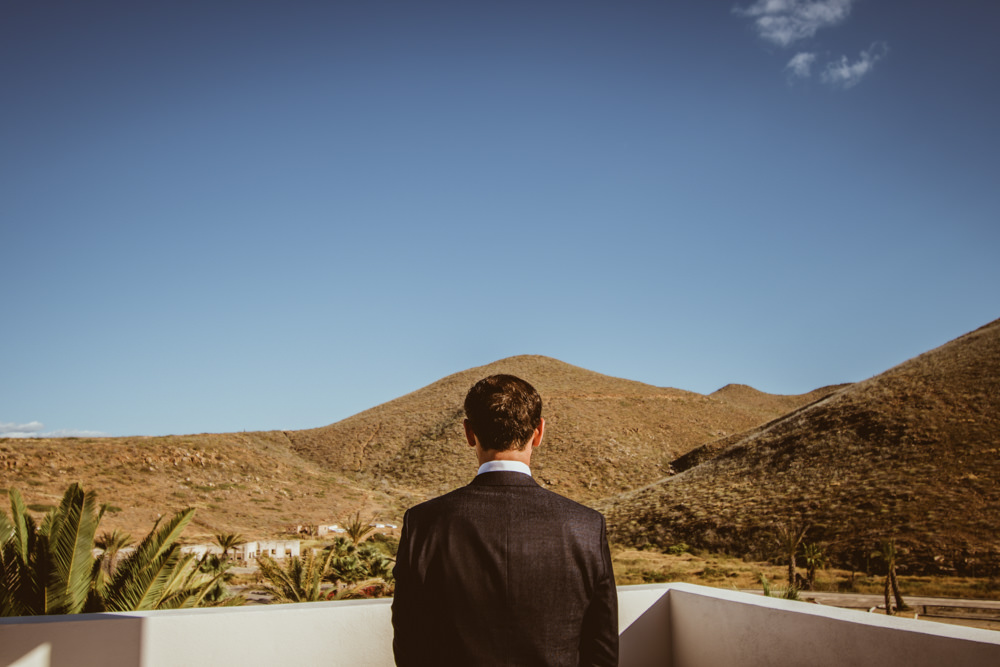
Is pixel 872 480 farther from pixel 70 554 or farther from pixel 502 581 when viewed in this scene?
pixel 502 581

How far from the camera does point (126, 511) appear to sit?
3588 cm

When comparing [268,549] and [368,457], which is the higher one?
[368,457]

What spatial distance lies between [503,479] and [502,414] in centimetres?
17

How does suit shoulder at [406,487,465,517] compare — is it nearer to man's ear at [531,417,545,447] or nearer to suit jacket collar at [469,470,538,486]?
suit jacket collar at [469,470,538,486]

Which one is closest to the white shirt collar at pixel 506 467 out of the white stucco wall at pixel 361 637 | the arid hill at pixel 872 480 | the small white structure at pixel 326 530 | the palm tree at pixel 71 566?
the white stucco wall at pixel 361 637

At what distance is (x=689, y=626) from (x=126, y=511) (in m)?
39.7

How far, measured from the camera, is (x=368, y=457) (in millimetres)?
66688

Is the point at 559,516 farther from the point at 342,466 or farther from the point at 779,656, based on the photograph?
the point at 342,466

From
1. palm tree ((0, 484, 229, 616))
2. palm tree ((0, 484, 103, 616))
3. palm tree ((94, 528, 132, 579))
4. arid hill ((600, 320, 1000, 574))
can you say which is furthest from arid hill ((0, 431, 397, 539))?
palm tree ((0, 484, 103, 616))

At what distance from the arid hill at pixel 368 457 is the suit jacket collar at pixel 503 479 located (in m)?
35.4

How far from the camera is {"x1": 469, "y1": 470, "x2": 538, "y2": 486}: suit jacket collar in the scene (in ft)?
5.52

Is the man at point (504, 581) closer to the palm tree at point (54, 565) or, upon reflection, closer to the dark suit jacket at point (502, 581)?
the dark suit jacket at point (502, 581)

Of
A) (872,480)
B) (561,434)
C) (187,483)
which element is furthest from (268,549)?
(561,434)

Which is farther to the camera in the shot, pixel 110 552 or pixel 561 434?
pixel 561 434
